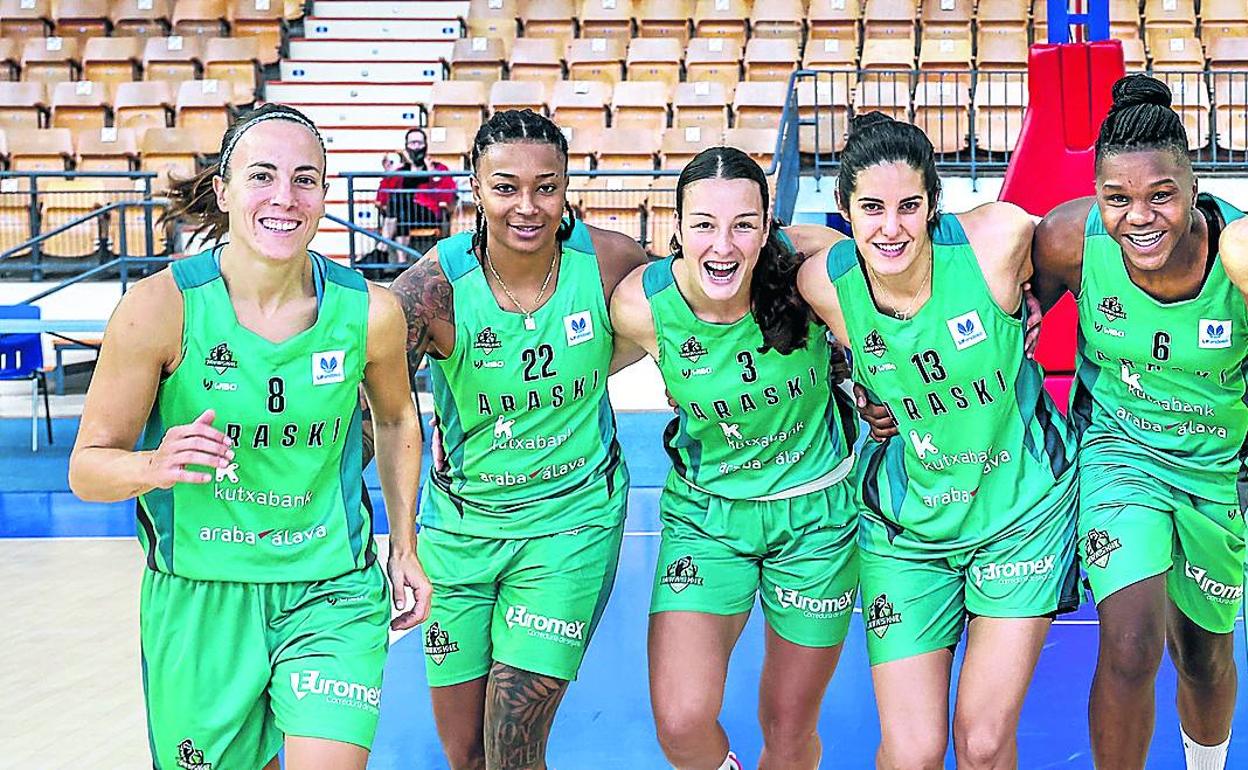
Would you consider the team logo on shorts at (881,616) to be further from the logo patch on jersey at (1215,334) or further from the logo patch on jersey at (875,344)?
the logo patch on jersey at (1215,334)

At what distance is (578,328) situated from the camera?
13.2 ft

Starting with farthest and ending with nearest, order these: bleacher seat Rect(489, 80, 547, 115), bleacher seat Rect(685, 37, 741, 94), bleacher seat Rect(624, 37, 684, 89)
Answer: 1. bleacher seat Rect(624, 37, 684, 89)
2. bleacher seat Rect(685, 37, 741, 94)
3. bleacher seat Rect(489, 80, 547, 115)

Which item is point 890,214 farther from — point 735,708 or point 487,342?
point 735,708

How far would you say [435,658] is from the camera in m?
4.02

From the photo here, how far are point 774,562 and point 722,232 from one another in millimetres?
900

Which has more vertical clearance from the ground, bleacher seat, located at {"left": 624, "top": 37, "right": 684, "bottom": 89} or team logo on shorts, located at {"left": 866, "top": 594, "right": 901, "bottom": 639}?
bleacher seat, located at {"left": 624, "top": 37, "right": 684, "bottom": 89}

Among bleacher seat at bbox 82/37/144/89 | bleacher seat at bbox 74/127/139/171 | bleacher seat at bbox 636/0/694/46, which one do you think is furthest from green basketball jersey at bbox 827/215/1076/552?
bleacher seat at bbox 82/37/144/89

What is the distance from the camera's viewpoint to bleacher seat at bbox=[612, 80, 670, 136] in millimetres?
13195

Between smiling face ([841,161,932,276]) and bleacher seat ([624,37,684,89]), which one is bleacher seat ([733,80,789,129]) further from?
smiling face ([841,161,932,276])

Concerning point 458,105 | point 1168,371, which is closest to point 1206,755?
point 1168,371

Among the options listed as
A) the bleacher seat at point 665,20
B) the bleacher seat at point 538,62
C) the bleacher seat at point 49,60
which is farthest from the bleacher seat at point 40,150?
the bleacher seat at point 665,20

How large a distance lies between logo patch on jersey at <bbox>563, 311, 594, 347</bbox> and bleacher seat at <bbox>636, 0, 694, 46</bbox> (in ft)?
35.5

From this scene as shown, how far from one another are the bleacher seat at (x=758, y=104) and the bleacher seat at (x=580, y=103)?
1.16 m

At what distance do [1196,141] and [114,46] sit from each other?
32.5 ft
